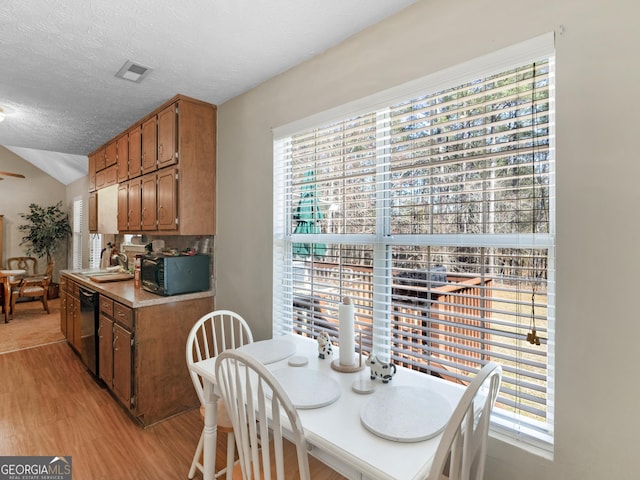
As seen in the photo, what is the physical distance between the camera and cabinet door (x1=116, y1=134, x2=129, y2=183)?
11.1 ft

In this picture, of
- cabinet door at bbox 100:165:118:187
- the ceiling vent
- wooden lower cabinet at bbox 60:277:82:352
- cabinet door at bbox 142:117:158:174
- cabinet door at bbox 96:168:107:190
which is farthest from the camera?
cabinet door at bbox 96:168:107:190

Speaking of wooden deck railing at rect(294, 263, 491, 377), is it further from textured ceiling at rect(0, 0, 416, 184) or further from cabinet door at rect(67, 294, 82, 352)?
cabinet door at rect(67, 294, 82, 352)

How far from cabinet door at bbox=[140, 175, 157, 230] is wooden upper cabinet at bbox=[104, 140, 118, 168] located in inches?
36.0

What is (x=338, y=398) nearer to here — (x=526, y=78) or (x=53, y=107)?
(x=526, y=78)

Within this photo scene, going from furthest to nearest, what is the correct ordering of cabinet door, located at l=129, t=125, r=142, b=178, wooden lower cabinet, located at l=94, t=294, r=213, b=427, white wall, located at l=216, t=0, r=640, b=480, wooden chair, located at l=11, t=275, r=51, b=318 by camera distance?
wooden chair, located at l=11, t=275, r=51, b=318 < cabinet door, located at l=129, t=125, r=142, b=178 < wooden lower cabinet, located at l=94, t=294, r=213, b=427 < white wall, located at l=216, t=0, r=640, b=480

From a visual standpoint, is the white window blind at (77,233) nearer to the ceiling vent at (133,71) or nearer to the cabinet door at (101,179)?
the cabinet door at (101,179)

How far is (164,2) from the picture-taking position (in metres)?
1.55

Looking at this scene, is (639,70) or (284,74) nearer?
(639,70)

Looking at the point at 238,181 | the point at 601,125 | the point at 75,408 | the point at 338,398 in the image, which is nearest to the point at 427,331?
the point at 338,398

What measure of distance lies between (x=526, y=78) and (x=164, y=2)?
Answer: 160cm

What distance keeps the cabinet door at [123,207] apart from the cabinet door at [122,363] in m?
1.26

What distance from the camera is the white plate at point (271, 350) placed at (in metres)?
1.66

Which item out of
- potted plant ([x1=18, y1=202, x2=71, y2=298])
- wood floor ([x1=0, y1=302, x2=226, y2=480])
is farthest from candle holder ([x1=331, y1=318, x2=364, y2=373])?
potted plant ([x1=18, y1=202, x2=71, y2=298])

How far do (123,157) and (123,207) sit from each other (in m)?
0.51
